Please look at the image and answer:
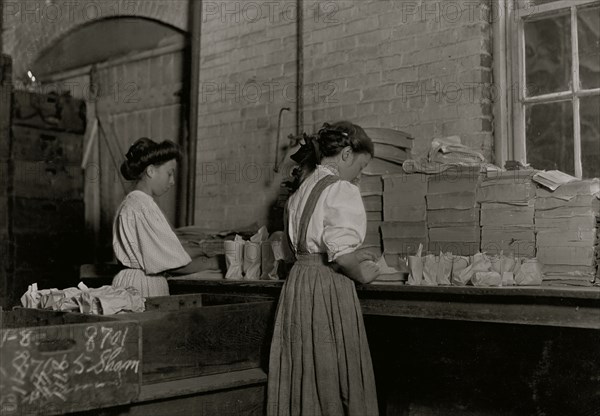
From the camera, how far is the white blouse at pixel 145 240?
376 centimetres

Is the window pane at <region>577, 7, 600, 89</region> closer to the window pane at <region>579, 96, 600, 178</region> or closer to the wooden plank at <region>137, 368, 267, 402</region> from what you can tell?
the window pane at <region>579, 96, 600, 178</region>

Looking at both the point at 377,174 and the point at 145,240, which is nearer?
the point at 145,240

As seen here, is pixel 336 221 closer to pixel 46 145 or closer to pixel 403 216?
pixel 403 216

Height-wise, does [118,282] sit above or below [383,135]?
below

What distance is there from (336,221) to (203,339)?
73cm

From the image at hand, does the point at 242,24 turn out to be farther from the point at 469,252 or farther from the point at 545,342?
the point at 545,342

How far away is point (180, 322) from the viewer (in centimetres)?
292

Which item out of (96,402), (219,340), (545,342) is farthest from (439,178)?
(96,402)

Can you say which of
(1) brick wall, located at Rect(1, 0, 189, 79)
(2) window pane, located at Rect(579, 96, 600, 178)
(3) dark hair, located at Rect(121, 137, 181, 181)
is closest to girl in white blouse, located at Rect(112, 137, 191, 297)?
(3) dark hair, located at Rect(121, 137, 181, 181)

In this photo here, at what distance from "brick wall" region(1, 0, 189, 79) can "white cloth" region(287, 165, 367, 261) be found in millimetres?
3365

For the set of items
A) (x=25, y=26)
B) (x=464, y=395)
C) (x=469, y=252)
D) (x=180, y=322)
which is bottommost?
(x=464, y=395)

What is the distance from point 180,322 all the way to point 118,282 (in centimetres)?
93

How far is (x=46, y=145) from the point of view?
6270 mm

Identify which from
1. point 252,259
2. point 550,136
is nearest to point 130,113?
point 252,259
